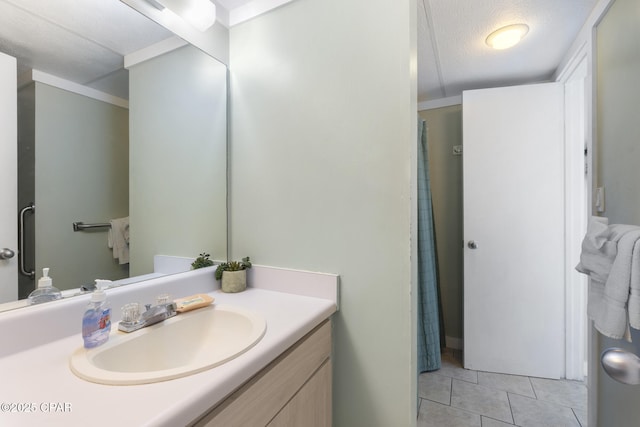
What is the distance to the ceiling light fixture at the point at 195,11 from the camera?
1074mm

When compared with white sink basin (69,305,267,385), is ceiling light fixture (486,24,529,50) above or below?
above

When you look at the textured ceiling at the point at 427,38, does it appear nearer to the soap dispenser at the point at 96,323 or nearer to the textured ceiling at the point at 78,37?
the textured ceiling at the point at 78,37

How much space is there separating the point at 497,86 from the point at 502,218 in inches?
42.2

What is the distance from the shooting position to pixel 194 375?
0.56 metres

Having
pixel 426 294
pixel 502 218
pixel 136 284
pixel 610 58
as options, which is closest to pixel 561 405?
pixel 426 294

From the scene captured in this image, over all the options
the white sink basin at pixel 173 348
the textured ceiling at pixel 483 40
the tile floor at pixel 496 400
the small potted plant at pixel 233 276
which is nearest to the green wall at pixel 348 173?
the small potted plant at pixel 233 276

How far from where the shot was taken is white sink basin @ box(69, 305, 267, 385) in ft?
1.84

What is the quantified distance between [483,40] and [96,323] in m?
2.16

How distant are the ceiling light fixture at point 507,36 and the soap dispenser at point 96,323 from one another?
6.94 ft

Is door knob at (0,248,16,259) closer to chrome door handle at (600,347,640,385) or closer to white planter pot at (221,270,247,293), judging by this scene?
white planter pot at (221,270,247,293)

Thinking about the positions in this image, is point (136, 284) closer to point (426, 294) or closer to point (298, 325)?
point (298, 325)

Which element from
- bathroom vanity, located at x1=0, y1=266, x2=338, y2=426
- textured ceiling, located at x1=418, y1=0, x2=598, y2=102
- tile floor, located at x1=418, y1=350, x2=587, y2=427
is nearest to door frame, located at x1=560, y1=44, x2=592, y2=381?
textured ceiling, located at x1=418, y1=0, x2=598, y2=102

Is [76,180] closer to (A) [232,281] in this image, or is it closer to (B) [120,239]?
(B) [120,239]

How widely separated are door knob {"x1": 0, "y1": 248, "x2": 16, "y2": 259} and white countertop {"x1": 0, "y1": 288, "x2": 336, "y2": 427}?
0.26 meters
